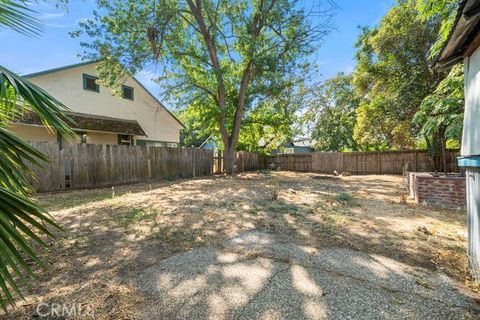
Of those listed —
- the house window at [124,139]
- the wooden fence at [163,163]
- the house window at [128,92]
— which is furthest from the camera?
the house window at [128,92]

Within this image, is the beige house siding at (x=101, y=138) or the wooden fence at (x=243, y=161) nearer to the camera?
the beige house siding at (x=101, y=138)

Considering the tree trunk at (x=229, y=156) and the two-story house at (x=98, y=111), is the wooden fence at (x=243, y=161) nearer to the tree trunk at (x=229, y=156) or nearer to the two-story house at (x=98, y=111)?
the tree trunk at (x=229, y=156)

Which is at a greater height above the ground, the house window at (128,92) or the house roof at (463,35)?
the house window at (128,92)

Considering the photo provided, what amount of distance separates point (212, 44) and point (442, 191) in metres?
10.6

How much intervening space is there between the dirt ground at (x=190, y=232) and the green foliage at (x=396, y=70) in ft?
25.1

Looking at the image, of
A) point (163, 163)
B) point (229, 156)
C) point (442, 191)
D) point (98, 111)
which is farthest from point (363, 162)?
point (98, 111)

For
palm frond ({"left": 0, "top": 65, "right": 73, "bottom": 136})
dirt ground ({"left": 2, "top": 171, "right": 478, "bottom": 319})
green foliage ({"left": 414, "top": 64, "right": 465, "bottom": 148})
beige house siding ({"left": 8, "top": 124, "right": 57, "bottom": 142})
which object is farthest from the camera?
beige house siding ({"left": 8, "top": 124, "right": 57, "bottom": 142})

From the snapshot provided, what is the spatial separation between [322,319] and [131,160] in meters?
9.53

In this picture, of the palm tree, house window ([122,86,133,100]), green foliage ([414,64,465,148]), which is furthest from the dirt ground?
house window ([122,86,133,100])

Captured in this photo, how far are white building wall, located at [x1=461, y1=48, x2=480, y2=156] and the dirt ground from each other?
4.43 ft

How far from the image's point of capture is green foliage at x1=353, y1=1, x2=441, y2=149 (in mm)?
10703

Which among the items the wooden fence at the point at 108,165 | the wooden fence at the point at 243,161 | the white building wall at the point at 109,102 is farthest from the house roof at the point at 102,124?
the wooden fence at the point at 243,161

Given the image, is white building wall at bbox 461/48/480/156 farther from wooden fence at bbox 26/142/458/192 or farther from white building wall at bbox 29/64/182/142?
white building wall at bbox 29/64/182/142

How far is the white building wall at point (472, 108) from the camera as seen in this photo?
2.27m
